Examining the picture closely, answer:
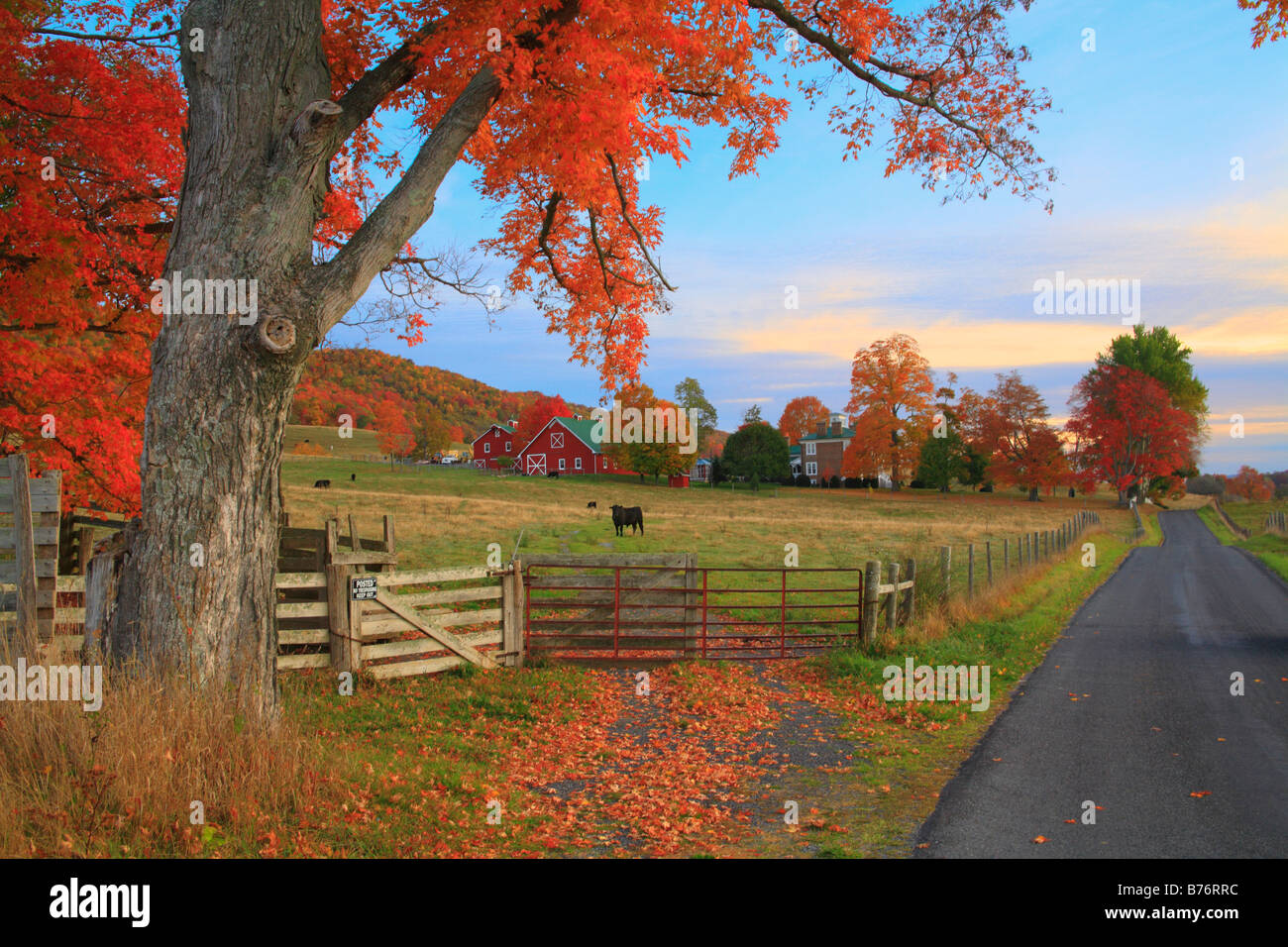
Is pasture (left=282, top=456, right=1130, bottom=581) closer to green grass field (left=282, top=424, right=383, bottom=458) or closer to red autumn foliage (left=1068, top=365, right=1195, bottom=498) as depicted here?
red autumn foliage (left=1068, top=365, right=1195, bottom=498)

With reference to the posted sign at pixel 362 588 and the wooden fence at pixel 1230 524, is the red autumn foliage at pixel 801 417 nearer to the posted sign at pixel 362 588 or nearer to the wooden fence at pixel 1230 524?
the wooden fence at pixel 1230 524

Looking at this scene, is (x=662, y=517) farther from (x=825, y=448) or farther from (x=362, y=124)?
(x=825, y=448)

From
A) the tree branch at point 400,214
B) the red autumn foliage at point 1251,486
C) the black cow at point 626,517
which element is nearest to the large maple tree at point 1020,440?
the red autumn foliage at point 1251,486

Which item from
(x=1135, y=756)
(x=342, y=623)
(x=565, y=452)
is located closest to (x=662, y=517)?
(x=342, y=623)

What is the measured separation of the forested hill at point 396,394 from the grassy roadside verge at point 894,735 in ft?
40.8

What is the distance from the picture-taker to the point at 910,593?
14.6m

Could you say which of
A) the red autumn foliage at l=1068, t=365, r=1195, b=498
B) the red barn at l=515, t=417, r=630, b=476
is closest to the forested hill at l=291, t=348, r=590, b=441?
the red barn at l=515, t=417, r=630, b=476

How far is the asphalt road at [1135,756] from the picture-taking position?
235 inches

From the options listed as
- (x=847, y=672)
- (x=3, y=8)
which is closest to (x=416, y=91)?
(x=3, y=8)

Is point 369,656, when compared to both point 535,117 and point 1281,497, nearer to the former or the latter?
point 535,117

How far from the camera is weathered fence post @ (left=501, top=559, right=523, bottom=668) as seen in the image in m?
11.5

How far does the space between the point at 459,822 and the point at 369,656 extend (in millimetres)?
4840

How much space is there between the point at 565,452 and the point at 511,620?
78790 mm

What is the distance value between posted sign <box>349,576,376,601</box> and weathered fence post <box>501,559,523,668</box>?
76.2 inches
